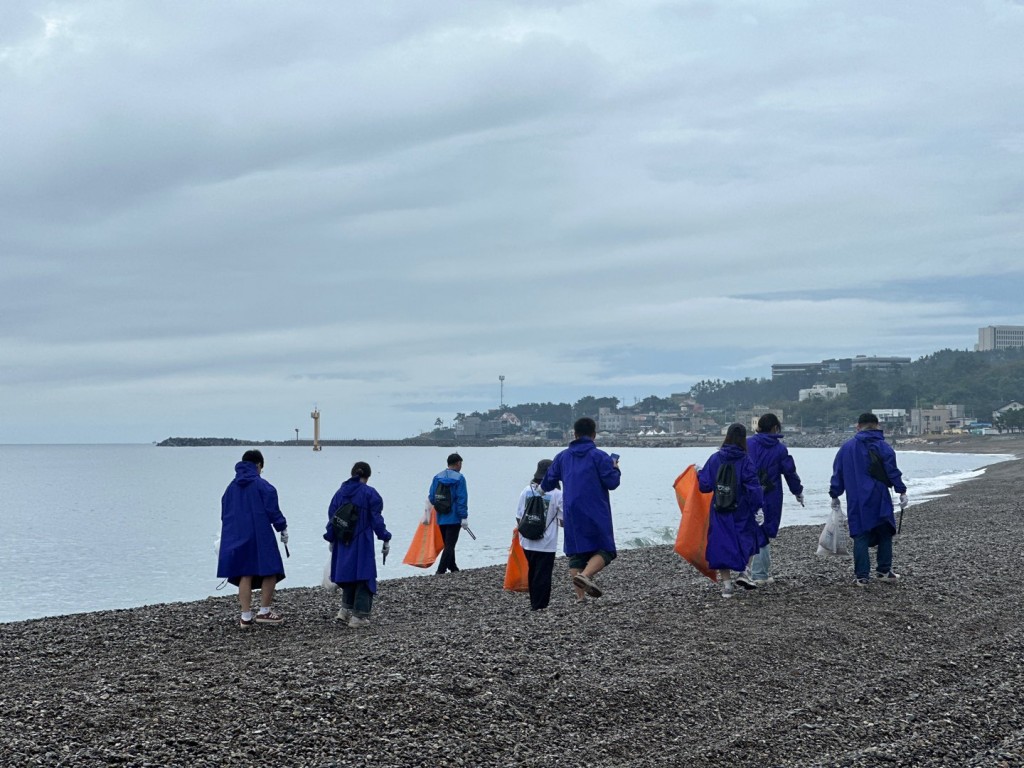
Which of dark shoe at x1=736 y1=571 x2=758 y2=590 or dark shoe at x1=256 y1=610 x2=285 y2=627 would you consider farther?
dark shoe at x1=736 y1=571 x2=758 y2=590

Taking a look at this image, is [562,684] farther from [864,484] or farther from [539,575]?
[864,484]

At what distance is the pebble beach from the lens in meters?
6.44

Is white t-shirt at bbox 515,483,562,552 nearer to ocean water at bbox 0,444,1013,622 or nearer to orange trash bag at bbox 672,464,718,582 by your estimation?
orange trash bag at bbox 672,464,718,582

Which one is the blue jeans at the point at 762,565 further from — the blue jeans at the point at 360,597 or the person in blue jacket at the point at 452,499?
the person in blue jacket at the point at 452,499

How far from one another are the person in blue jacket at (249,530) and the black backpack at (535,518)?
7.98ft

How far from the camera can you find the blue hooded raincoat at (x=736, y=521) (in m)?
11.2

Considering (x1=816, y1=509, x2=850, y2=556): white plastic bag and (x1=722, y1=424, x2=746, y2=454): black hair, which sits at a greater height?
(x1=722, y1=424, x2=746, y2=454): black hair

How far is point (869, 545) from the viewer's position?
1228 cm

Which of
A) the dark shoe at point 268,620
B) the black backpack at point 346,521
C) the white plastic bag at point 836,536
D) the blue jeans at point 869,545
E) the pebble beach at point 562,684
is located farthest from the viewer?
the white plastic bag at point 836,536

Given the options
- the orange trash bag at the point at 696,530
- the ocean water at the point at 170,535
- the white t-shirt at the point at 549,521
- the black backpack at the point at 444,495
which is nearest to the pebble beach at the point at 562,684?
the orange trash bag at the point at 696,530

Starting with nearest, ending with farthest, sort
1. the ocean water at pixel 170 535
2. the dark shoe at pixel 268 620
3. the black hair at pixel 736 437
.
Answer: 1. the black hair at pixel 736 437
2. the dark shoe at pixel 268 620
3. the ocean water at pixel 170 535

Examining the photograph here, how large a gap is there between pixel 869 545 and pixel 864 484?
76 cm

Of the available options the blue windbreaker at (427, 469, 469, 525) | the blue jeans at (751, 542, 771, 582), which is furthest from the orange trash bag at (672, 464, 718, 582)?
the blue windbreaker at (427, 469, 469, 525)

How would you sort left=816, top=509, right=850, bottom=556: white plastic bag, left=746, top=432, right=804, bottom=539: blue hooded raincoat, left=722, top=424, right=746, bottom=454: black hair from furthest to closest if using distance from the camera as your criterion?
left=816, top=509, right=850, bottom=556: white plastic bag → left=746, top=432, right=804, bottom=539: blue hooded raincoat → left=722, top=424, right=746, bottom=454: black hair
